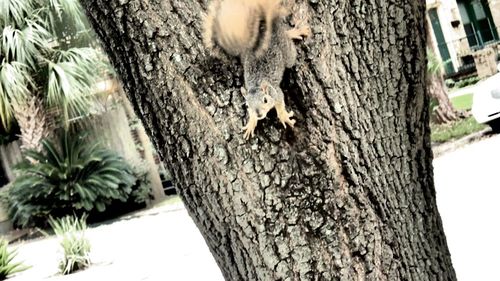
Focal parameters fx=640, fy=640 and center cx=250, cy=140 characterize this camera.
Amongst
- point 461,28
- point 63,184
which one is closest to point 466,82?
point 461,28

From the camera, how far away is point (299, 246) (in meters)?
1.33

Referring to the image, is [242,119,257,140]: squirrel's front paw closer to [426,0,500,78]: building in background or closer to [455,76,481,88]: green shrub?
[455,76,481,88]: green shrub

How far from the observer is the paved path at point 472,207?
4328mm

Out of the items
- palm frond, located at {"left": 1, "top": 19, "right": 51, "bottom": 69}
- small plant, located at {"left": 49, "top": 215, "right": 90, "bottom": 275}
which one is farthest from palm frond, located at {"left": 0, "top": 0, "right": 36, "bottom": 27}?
small plant, located at {"left": 49, "top": 215, "right": 90, "bottom": 275}

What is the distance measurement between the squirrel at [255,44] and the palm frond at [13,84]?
1160 cm

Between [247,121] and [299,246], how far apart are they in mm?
281

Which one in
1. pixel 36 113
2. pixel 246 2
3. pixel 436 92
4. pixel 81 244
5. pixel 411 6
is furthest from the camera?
pixel 36 113

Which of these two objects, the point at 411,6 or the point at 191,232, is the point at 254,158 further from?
the point at 191,232

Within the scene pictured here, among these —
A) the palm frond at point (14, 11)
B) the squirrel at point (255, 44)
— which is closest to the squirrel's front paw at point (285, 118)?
the squirrel at point (255, 44)

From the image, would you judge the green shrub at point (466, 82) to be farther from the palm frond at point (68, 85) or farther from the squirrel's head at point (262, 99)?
the squirrel's head at point (262, 99)

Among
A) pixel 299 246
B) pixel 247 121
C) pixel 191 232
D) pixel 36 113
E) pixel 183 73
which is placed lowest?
pixel 191 232

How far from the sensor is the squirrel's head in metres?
1.28

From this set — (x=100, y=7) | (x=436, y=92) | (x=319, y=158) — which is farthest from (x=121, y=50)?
(x=436, y=92)

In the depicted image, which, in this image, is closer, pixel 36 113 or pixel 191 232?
pixel 191 232
